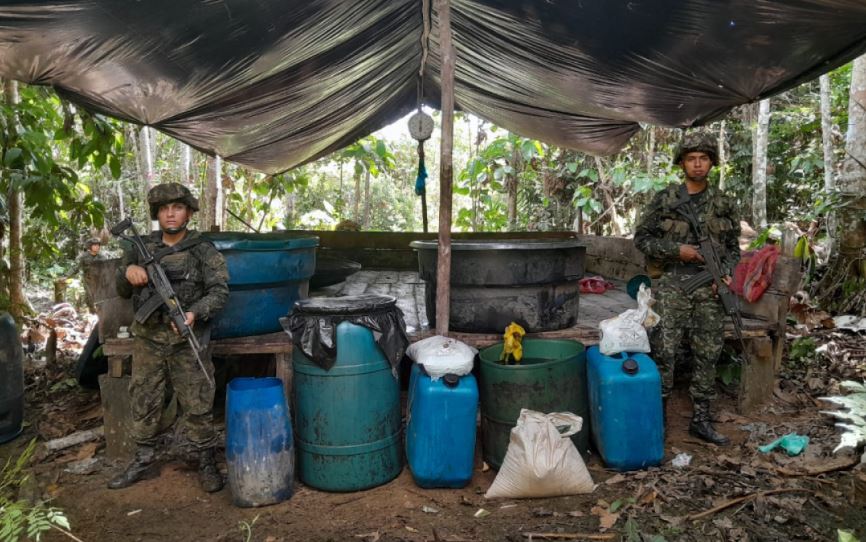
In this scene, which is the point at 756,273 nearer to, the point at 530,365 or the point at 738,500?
the point at 738,500

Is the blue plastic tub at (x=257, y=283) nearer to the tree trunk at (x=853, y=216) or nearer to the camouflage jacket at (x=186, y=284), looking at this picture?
the camouflage jacket at (x=186, y=284)

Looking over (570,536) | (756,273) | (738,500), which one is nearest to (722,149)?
(756,273)

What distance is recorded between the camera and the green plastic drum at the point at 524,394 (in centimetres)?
356

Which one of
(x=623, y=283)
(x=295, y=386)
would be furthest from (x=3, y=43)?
(x=623, y=283)

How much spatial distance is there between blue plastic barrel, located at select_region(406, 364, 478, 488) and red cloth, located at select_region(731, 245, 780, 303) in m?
2.24

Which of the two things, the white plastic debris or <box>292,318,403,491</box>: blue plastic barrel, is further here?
the white plastic debris

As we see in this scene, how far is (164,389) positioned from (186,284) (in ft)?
2.15

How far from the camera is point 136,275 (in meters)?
3.39

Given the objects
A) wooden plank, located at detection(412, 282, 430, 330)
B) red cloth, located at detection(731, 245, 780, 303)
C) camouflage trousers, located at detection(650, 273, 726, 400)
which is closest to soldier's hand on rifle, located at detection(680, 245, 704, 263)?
camouflage trousers, located at detection(650, 273, 726, 400)

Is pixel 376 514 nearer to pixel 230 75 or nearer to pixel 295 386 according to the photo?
pixel 295 386

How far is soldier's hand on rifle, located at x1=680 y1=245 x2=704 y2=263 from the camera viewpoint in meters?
3.93

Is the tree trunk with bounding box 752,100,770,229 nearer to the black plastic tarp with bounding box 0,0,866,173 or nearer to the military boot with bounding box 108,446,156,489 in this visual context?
the black plastic tarp with bounding box 0,0,866,173

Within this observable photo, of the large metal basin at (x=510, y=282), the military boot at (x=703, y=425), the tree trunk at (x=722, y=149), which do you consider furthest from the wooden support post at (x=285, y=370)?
the tree trunk at (x=722, y=149)

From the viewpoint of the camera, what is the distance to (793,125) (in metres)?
12.1
